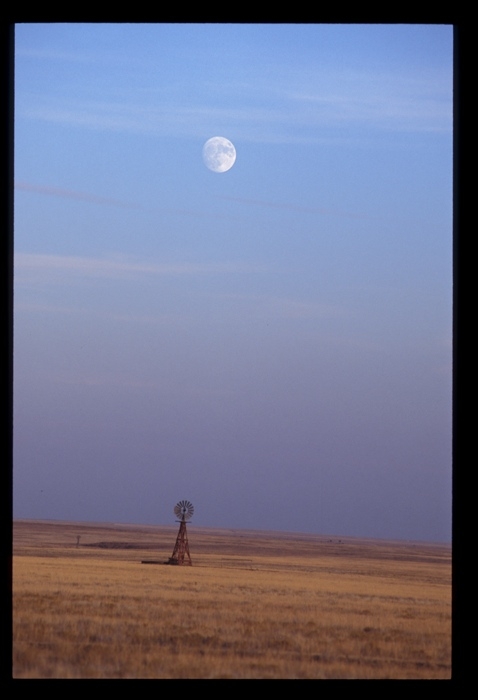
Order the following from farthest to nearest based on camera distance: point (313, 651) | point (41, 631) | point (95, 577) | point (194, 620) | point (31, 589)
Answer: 1. point (95, 577)
2. point (31, 589)
3. point (194, 620)
4. point (41, 631)
5. point (313, 651)

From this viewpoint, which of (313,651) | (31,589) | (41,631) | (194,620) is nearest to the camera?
(313,651)

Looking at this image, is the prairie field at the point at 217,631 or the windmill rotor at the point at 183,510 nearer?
the prairie field at the point at 217,631

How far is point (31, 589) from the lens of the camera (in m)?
19.4

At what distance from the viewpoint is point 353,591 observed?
86.3 ft

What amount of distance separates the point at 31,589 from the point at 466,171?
16969 millimetres

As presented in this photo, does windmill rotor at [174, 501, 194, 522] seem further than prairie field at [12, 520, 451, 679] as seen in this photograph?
Yes

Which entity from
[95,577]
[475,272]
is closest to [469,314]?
[475,272]

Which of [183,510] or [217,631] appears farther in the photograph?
[183,510]

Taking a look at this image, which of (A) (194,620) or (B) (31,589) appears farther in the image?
(B) (31,589)
